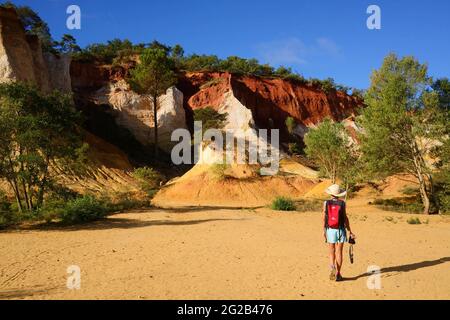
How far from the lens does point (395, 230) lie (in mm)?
14188

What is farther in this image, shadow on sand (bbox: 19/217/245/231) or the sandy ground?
shadow on sand (bbox: 19/217/245/231)

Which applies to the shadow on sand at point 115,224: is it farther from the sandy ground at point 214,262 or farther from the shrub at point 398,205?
the shrub at point 398,205

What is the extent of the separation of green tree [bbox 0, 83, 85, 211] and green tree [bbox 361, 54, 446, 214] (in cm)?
1588

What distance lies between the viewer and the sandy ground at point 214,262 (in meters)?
6.21

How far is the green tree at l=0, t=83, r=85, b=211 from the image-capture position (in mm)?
15070

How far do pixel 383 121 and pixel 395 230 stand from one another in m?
8.43

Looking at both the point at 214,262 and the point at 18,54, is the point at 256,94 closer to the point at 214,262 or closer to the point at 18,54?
the point at 18,54

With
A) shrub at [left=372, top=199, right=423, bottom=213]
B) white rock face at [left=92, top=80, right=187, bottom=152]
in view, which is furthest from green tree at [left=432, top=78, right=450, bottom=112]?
white rock face at [left=92, top=80, right=187, bottom=152]

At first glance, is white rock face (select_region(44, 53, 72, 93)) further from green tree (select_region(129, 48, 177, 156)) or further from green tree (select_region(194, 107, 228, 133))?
green tree (select_region(194, 107, 228, 133))

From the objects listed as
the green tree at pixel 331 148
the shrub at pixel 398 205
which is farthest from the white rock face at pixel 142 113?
the shrub at pixel 398 205

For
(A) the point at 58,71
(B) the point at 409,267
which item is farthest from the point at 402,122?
(A) the point at 58,71

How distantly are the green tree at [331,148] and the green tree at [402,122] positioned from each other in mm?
6384
